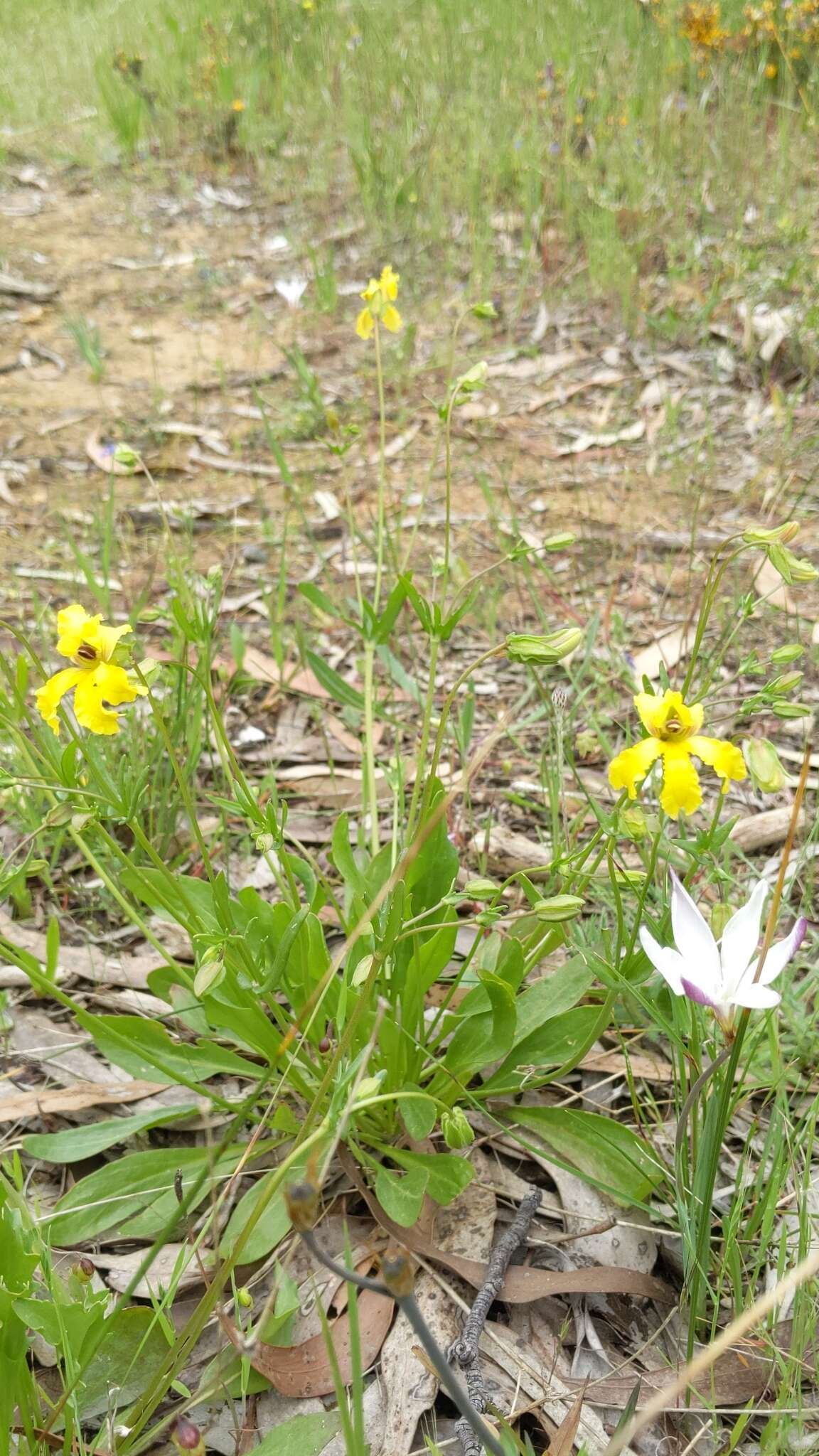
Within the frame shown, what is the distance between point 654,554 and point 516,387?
1.23 m

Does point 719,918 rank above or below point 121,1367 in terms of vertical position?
above

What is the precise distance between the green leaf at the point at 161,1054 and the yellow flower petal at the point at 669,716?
2.85 ft

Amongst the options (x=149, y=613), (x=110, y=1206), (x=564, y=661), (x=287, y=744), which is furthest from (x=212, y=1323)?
(x=564, y=661)

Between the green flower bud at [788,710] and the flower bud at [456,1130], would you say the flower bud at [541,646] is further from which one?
the flower bud at [456,1130]

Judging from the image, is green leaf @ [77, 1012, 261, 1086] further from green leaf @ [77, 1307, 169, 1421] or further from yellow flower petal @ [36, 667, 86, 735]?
yellow flower petal @ [36, 667, 86, 735]

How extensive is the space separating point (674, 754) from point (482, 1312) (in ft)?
2.55

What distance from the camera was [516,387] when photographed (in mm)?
3932

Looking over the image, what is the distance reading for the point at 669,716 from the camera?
49.5 inches

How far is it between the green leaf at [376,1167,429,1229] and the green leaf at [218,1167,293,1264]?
13 centimetres

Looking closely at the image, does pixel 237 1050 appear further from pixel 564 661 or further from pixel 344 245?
pixel 344 245

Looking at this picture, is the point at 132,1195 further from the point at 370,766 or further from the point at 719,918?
the point at 719,918

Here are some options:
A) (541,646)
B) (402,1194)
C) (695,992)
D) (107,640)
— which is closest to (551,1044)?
(402,1194)

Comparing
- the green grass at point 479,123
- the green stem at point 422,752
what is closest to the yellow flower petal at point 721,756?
the green stem at point 422,752

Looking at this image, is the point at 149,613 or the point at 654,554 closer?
the point at 149,613
